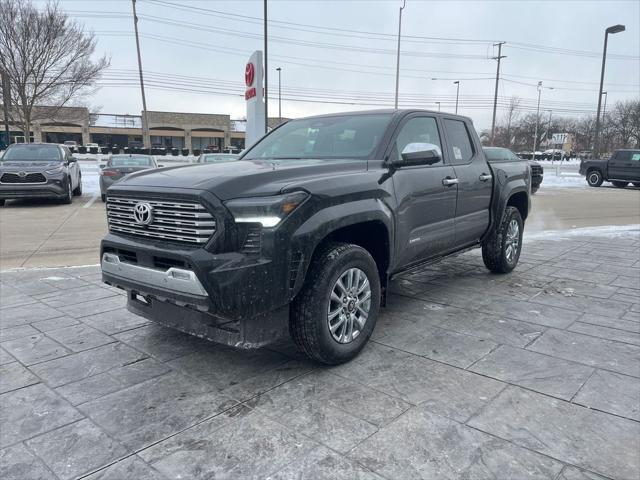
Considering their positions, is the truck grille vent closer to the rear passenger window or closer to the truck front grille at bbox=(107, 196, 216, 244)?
the truck front grille at bbox=(107, 196, 216, 244)

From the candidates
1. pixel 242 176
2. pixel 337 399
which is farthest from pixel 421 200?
pixel 337 399

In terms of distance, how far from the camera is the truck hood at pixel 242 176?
3.02 m

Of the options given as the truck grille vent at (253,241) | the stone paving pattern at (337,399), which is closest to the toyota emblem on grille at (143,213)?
the truck grille vent at (253,241)

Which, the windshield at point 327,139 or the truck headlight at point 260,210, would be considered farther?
the windshield at point 327,139

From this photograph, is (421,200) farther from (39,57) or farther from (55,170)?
(39,57)

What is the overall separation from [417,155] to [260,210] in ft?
4.97

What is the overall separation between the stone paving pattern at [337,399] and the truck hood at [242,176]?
129 centimetres

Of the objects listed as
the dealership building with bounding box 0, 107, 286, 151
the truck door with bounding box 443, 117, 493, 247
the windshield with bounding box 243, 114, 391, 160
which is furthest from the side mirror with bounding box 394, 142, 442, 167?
the dealership building with bounding box 0, 107, 286, 151

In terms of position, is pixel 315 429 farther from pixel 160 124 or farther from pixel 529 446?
pixel 160 124

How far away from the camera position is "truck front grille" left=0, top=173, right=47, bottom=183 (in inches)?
478

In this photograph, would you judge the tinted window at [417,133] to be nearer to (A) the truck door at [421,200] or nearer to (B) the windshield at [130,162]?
(A) the truck door at [421,200]

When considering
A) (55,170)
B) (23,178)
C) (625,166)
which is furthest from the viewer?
(625,166)

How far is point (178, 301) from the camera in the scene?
9.98 ft

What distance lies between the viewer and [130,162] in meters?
14.5
